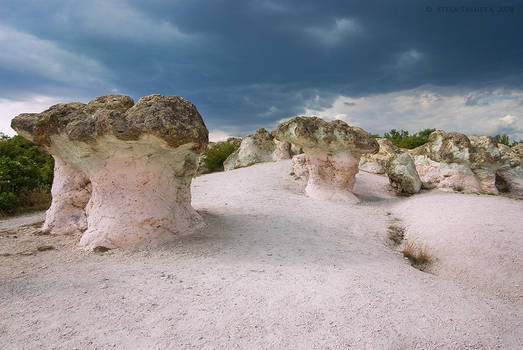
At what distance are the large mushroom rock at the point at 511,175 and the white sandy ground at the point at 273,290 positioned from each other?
5.46 m

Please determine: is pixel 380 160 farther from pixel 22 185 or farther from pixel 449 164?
pixel 22 185

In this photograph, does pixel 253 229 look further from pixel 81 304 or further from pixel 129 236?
pixel 81 304

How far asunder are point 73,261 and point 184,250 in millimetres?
1417

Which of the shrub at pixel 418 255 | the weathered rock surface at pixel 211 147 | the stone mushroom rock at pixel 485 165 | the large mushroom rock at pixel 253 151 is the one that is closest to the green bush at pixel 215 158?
the weathered rock surface at pixel 211 147

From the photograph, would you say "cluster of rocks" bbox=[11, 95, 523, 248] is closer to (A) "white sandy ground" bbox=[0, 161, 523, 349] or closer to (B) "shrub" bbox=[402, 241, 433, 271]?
(A) "white sandy ground" bbox=[0, 161, 523, 349]

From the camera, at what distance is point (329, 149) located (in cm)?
881

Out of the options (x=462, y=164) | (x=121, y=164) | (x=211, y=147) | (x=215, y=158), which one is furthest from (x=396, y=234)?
(x=211, y=147)

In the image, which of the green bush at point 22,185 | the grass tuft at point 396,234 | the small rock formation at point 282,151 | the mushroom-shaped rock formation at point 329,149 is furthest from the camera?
the small rock formation at point 282,151

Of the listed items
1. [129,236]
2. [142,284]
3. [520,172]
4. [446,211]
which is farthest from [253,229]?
[520,172]

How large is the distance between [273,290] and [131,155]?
293 cm

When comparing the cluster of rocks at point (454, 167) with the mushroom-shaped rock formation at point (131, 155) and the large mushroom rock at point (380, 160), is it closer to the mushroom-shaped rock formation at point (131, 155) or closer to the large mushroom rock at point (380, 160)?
the large mushroom rock at point (380, 160)

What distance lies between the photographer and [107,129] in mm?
4434

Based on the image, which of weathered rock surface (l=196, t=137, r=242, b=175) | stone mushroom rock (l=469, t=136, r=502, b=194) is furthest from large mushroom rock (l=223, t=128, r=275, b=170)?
stone mushroom rock (l=469, t=136, r=502, b=194)

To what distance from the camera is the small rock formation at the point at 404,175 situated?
9484 mm
